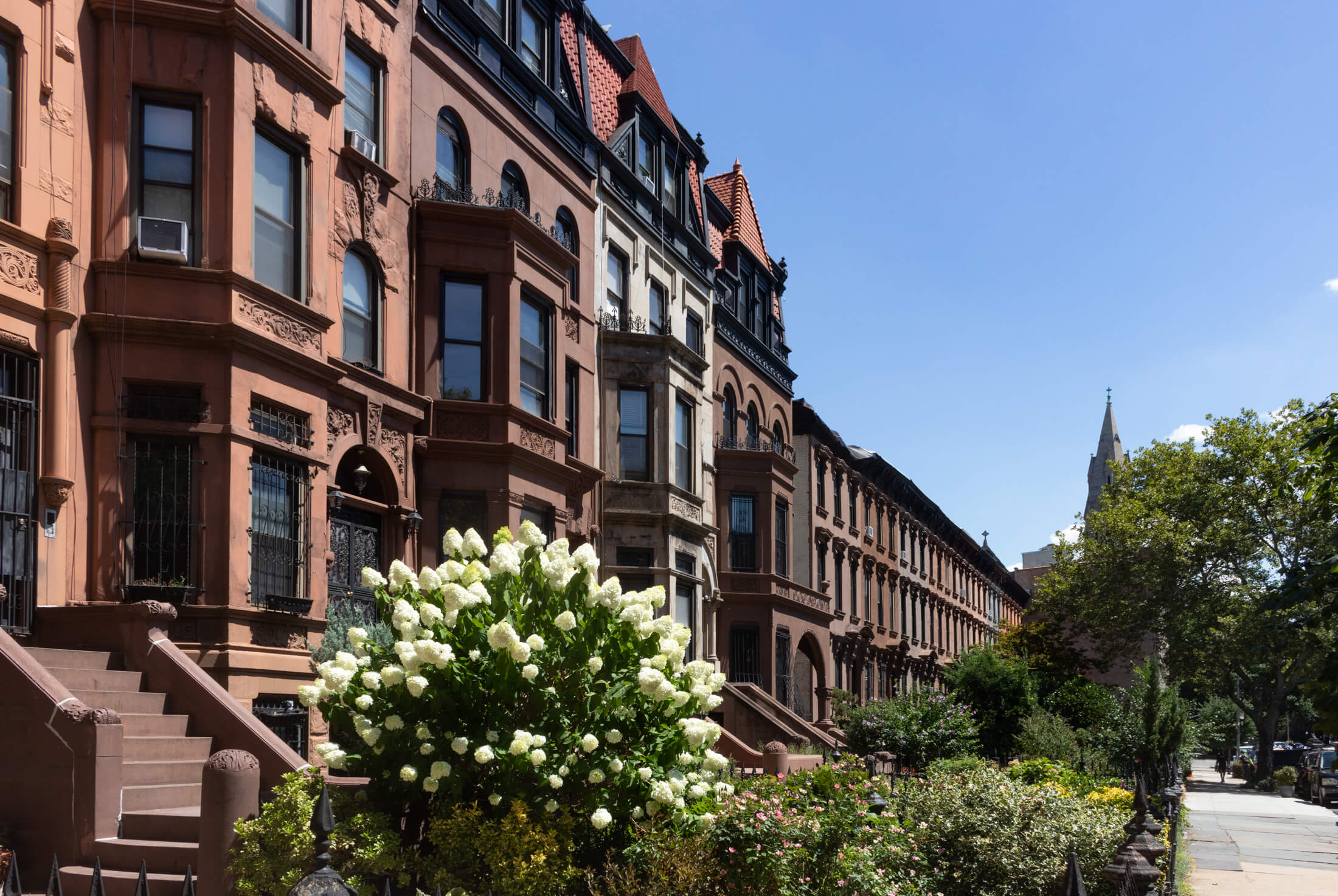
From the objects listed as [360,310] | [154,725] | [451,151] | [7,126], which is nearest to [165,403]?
[7,126]

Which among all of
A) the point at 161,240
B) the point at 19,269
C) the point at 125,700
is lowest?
the point at 125,700

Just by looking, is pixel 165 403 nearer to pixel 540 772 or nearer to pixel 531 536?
pixel 531 536

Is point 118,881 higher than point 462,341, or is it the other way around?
point 462,341

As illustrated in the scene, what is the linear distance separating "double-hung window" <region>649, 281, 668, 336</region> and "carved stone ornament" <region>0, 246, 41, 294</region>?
1775cm

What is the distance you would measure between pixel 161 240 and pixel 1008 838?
37.1 feet

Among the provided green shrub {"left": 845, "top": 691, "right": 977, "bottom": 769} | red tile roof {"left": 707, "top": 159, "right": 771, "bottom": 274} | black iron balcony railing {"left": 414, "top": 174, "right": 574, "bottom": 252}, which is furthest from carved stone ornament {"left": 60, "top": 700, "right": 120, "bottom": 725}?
red tile roof {"left": 707, "top": 159, "right": 771, "bottom": 274}

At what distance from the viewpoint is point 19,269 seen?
12.6 m

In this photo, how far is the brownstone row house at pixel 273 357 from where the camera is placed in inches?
475

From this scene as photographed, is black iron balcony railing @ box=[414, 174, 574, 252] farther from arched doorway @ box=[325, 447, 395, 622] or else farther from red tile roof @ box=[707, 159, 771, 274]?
red tile roof @ box=[707, 159, 771, 274]

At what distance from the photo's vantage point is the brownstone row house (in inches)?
475

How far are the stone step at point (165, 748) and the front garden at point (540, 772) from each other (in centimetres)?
225

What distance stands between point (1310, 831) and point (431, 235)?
71.1 feet

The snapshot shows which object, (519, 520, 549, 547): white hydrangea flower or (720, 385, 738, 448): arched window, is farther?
(720, 385, 738, 448): arched window

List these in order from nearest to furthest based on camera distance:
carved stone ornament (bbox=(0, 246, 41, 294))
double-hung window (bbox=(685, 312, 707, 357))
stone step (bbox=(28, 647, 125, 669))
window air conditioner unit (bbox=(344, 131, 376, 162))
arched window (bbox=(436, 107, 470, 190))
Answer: stone step (bbox=(28, 647, 125, 669)) < carved stone ornament (bbox=(0, 246, 41, 294)) < window air conditioner unit (bbox=(344, 131, 376, 162)) < arched window (bbox=(436, 107, 470, 190)) < double-hung window (bbox=(685, 312, 707, 357))
